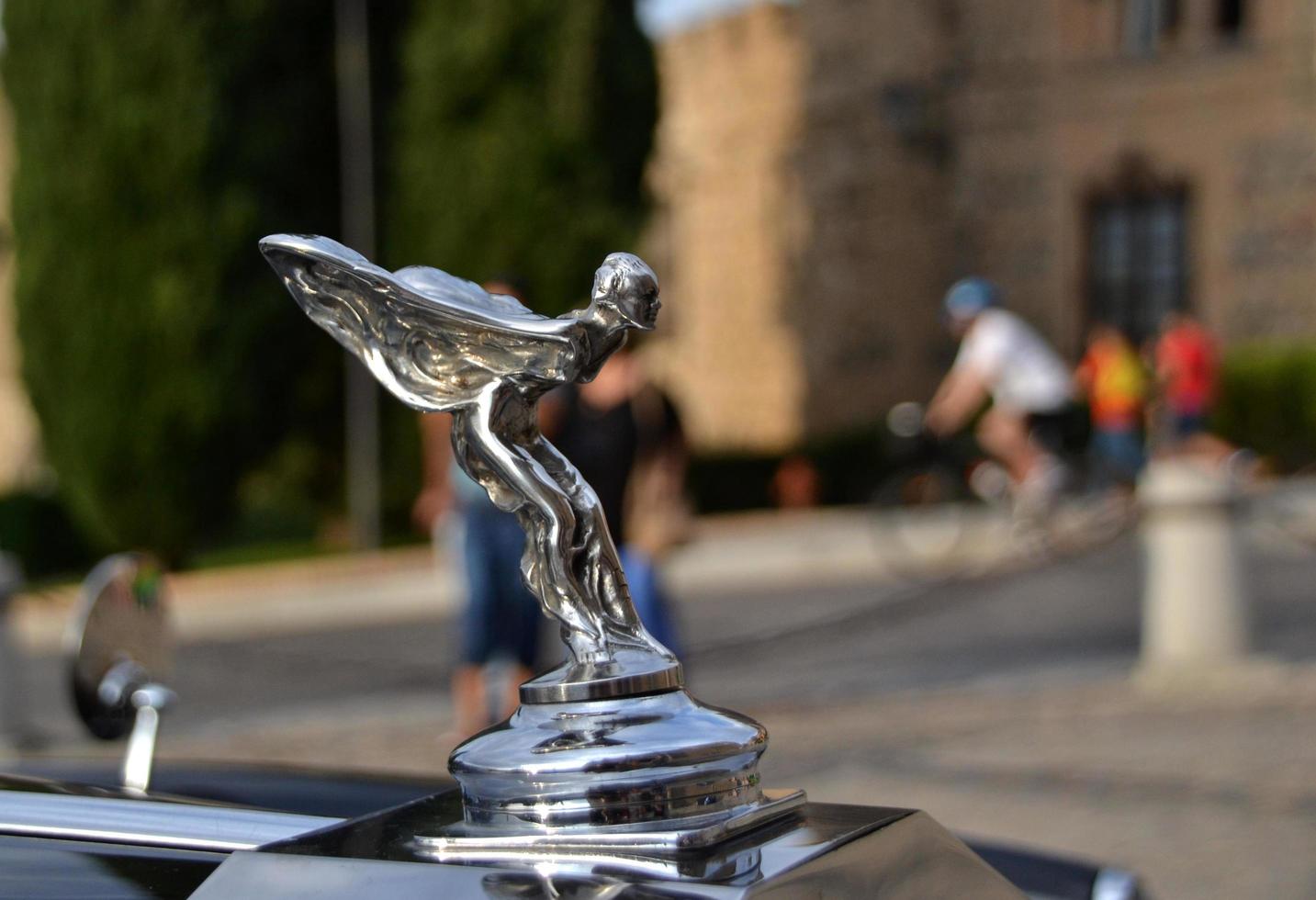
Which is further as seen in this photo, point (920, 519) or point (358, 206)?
point (358, 206)

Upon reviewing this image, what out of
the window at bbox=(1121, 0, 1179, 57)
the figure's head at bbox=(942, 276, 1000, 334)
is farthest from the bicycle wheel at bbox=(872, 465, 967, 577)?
the window at bbox=(1121, 0, 1179, 57)

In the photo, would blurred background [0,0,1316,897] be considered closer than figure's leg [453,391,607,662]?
No

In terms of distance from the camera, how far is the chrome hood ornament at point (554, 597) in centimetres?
119

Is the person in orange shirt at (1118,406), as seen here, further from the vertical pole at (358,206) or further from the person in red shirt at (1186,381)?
the vertical pole at (358,206)

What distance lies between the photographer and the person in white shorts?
11359mm

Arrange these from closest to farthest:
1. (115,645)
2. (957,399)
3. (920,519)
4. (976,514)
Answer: (115,645), (957,399), (976,514), (920,519)

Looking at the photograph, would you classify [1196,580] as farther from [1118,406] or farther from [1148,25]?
[1148,25]

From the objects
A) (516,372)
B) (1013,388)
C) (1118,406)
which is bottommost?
(516,372)

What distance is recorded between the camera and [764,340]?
23938mm

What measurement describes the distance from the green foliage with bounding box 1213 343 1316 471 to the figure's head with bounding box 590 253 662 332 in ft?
57.5

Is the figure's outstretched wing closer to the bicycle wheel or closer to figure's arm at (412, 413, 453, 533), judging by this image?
figure's arm at (412, 413, 453, 533)

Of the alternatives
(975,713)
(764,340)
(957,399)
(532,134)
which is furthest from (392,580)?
(764,340)

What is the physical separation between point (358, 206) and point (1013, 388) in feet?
26.0

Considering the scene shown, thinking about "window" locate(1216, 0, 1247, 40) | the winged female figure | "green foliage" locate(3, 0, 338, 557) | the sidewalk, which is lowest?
the sidewalk
